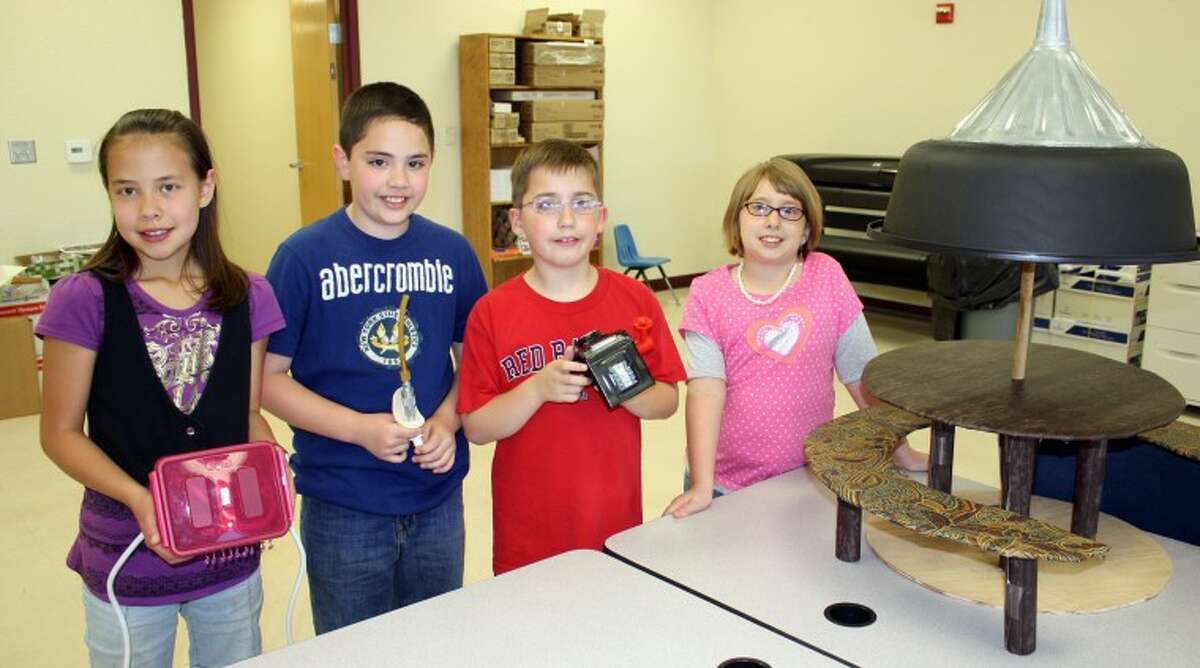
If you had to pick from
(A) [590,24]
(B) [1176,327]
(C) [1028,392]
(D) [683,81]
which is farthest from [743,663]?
(D) [683,81]

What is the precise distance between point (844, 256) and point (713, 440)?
176 inches

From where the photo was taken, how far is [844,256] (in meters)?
6.15

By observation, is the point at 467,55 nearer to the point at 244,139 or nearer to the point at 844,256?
the point at 244,139

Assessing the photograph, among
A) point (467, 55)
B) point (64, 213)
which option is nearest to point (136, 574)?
point (64, 213)

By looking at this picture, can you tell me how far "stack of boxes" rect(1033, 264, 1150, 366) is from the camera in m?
4.83

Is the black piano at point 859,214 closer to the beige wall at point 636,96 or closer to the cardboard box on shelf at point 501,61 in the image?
the beige wall at point 636,96

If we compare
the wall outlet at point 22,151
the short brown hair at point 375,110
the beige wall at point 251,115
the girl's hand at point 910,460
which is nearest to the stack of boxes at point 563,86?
the beige wall at point 251,115

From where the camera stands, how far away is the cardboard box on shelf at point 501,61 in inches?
239

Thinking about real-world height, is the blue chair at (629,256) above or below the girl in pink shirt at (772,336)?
below

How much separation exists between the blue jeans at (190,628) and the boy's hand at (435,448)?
33cm

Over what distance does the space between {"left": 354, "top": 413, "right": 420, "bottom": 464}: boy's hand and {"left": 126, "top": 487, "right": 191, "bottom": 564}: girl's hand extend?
391mm

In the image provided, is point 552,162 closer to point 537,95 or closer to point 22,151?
point 22,151

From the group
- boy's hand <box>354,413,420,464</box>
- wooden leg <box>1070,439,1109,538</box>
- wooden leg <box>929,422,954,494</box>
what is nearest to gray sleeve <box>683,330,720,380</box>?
wooden leg <box>929,422,954,494</box>

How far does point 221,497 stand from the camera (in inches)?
55.4
